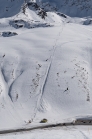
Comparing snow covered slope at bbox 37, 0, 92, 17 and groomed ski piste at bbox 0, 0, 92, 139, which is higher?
snow covered slope at bbox 37, 0, 92, 17

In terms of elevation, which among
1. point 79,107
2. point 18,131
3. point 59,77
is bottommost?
point 79,107

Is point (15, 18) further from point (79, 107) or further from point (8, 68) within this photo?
point (79, 107)

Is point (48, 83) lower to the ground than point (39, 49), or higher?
lower

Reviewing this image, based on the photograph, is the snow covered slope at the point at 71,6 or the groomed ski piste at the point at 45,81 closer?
the groomed ski piste at the point at 45,81

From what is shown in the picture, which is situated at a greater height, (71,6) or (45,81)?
(71,6)

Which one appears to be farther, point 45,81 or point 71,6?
point 71,6

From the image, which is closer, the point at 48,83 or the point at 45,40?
the point at 48,83

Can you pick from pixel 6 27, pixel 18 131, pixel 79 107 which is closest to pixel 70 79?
pixel 79 107

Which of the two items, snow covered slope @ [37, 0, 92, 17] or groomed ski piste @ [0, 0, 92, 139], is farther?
snow covered slope @ [37, 0, 92, 17]

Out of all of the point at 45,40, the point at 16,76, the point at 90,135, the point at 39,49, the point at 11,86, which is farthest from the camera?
the point at 45,40

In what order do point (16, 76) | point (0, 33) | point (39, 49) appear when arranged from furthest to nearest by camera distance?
1. point (0, 33)
2. point (39, 49)
3. point (16, 76)

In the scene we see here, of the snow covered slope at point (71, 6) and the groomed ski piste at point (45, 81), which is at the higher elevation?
the snow covered slope at point (71, 6)
